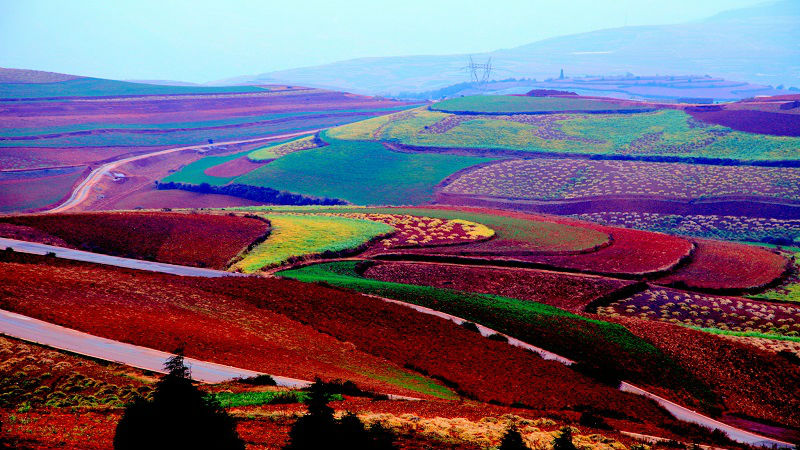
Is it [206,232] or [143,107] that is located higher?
[143,107]

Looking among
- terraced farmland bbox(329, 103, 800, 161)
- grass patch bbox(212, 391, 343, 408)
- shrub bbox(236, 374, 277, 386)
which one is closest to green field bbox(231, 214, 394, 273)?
shrub bbox(236, 374, 277, 386)

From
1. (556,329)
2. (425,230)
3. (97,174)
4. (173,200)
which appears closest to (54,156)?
(97,174)

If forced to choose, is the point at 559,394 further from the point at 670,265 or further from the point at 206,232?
the point at 206,232

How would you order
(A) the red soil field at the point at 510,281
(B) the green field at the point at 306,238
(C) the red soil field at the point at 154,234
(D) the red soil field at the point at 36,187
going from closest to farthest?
(A) the red soil field at the point at 510,281 < (C) the red soil field at the point at 154,234 < (B) the green field at the point at 306,238 < (D) the red soil field at the point at 36,187

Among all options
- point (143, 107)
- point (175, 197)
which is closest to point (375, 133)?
point (175, 197)

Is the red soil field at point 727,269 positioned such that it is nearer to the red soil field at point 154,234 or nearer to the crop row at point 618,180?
the crop row at point 618,180

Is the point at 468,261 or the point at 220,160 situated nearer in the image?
the point at 468,261

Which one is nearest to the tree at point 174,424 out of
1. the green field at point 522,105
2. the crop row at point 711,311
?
the crop row at point 711,311
